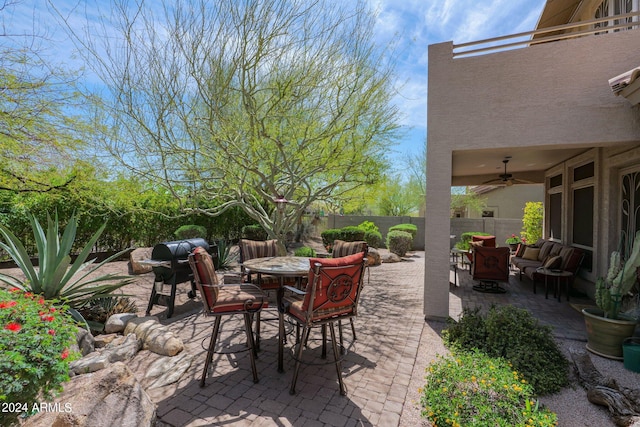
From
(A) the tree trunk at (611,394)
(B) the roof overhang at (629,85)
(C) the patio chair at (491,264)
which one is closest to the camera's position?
(A) the tree trunk at (611,394)

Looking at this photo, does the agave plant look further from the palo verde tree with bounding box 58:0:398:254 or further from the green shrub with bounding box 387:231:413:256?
the green shrub with bounding box 387:231:413:256

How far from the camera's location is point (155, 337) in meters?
3.94

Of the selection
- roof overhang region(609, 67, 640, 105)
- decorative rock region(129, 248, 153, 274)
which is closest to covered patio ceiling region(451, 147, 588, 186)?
roof overhang region(609, 67, 640, 105)

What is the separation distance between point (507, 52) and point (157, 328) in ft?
21.3

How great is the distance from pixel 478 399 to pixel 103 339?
4468 millimetres

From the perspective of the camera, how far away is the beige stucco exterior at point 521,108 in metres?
4.33

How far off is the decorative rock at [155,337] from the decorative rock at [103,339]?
0.53 feet

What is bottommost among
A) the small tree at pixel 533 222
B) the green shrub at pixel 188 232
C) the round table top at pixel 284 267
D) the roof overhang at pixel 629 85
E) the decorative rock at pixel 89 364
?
the decorative rock at pixel 89 364

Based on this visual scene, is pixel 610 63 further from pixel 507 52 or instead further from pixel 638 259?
pixel 638 259

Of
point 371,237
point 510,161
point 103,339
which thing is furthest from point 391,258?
point 103,339

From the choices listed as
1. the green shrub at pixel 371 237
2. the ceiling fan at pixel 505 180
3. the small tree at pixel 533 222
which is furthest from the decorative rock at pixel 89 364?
the small tree at pixel 533 222

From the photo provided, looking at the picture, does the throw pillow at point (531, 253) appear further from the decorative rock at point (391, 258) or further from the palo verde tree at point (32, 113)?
the palo verde tree at point (32, 113)

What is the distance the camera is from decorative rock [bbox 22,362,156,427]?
2.14m

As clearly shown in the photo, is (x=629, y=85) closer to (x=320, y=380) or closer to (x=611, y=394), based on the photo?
(x=611, y=394)
